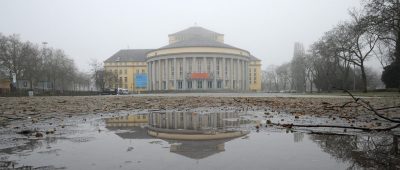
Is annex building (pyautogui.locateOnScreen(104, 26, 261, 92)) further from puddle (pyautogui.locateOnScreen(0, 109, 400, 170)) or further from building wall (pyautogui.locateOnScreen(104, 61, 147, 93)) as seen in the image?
puddle (pyautogui.locateOnScreen(0, 109, 400, 170))

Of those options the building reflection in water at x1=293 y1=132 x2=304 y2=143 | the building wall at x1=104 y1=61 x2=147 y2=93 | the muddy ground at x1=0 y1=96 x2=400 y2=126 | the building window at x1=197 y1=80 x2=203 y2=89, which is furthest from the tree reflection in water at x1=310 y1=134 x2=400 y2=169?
the building wall at x1=104 y1=61 x2=147 y2=93

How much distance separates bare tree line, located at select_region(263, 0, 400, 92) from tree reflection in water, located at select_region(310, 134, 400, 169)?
81cm

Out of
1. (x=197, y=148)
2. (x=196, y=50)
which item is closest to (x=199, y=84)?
(x=196, y=50)

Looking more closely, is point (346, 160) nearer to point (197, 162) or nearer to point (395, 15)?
point (197, 162)

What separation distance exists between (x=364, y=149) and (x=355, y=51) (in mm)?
44096

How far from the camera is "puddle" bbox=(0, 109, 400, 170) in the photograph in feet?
10.4

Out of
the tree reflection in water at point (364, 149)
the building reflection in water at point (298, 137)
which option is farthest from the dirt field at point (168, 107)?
the tree reflection in water at point (364, 149)

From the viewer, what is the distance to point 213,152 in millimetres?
3688

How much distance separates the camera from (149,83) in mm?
107125

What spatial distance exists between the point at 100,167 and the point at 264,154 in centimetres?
186

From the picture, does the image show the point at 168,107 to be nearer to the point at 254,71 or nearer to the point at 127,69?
the point at 254,71

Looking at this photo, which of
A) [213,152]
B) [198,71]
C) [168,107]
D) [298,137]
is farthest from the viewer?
[198,71]

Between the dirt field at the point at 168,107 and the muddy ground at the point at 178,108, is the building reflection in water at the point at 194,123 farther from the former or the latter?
the dirt field at the point at 168,107

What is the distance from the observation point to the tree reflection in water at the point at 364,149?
121 inches
